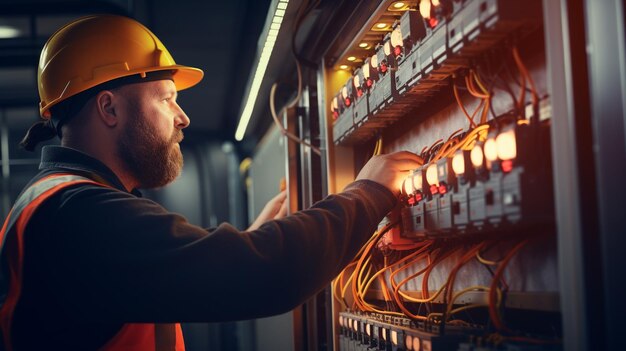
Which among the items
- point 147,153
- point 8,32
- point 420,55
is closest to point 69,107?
point 147,153

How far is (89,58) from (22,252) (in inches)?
28.0

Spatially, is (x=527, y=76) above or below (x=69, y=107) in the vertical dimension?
below

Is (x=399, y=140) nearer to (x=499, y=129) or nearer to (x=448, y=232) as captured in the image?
(x=448, y=232)

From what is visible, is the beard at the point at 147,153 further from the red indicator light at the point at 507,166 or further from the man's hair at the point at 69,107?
the red indicator light at the point at 507,166

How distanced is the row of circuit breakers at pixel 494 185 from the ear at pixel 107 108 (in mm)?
1007

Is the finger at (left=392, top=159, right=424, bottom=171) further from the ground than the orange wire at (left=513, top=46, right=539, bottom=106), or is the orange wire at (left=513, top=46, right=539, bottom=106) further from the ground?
the orange wire at (left=513, top=46, right=539, bottom=106)

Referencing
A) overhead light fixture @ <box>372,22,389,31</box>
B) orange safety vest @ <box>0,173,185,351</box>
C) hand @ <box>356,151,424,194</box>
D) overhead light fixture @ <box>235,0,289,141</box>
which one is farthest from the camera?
overhead light fixture @ <box>235,0,289,141</box>

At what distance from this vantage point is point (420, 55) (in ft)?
4.84

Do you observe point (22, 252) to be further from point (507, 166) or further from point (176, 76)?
point (507, 166)

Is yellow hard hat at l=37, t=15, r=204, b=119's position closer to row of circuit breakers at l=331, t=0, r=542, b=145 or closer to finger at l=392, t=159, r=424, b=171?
row of circuit breakers at l=331, t=0, r=542, b=145

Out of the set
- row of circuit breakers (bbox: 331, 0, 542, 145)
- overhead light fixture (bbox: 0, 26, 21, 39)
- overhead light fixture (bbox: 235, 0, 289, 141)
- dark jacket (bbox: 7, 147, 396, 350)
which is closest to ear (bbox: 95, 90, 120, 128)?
dark jacket (bbox: 7, 147, 396, 350)

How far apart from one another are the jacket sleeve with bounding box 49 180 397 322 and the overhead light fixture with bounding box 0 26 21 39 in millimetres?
3965

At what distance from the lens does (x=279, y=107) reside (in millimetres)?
3617

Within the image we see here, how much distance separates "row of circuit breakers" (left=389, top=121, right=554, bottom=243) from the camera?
41.9 inches
